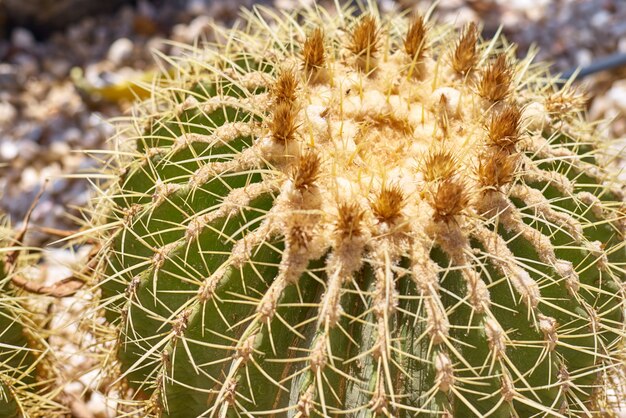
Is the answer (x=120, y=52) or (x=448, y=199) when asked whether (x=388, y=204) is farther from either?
(x=120, y=52)

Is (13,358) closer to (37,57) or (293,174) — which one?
(293,174)

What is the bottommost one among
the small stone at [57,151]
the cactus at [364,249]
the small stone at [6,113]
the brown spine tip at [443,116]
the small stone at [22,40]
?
the small stone at [6,113]

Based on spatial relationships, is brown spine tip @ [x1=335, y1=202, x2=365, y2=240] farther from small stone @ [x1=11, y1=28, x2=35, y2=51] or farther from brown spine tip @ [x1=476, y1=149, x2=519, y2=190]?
small stone @ [x1=11, y1=28, x2=35, y2=51]

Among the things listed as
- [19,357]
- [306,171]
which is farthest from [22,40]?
[306,171]

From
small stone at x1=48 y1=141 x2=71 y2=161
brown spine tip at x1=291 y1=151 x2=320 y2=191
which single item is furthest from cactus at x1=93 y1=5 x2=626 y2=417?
small stone at x1=48 y1=141 x2=71 y2=161

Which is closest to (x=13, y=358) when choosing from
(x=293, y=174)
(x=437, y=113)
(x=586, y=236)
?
(x=293, y=174)

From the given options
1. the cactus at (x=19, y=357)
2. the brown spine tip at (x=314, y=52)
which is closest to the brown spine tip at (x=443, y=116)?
the brown spine tip at (x=314, y=52)

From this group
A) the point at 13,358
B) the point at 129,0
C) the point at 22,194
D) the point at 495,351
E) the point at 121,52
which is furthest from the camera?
the point at 129,0

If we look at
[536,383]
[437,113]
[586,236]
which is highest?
[437,113]

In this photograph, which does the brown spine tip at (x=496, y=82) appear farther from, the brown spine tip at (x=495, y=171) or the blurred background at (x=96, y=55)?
the blurred background at (x=96, y=55)
